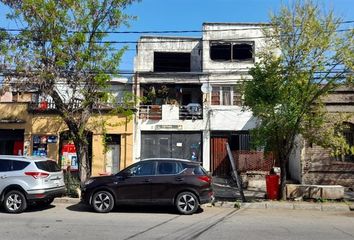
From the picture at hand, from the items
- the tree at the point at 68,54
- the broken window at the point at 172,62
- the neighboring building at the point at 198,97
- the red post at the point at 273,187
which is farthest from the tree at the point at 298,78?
the broken window at the point at 172,62

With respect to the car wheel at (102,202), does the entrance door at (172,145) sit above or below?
above

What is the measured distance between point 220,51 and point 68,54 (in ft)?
55.4

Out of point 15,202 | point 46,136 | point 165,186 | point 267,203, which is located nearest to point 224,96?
point 46,136

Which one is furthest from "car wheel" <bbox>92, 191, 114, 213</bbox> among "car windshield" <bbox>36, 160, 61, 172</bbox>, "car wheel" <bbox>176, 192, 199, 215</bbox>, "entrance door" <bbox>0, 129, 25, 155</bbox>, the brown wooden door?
"entrance door" <bbox>0, 129, 25, 155</bbox>

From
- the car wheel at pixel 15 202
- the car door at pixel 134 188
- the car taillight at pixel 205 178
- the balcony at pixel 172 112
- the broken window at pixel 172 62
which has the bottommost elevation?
the car wheel at pixel 15 202

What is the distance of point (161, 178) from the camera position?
1348 centimetres

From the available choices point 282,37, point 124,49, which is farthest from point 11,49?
point 282,37

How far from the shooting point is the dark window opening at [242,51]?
31.5m

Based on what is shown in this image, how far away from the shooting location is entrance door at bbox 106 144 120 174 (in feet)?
92.7

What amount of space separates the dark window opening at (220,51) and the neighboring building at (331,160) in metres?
12.0

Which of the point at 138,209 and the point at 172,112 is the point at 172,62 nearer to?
the point at 172,112

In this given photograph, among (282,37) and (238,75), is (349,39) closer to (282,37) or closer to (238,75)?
(282,37)

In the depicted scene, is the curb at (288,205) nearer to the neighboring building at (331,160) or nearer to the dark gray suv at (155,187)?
the dark gray suv at (155,187)

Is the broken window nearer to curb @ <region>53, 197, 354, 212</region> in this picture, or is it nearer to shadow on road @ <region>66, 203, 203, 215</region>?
curb @ <region>53, 197, 354, 212</region>
